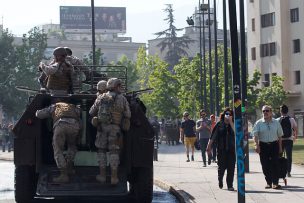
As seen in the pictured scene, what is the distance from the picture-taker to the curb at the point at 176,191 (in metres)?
16.2

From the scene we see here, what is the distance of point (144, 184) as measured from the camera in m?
15.5

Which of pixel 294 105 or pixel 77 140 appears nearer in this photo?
pixel 77 140

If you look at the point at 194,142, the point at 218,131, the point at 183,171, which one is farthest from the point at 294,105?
the point at 218,131

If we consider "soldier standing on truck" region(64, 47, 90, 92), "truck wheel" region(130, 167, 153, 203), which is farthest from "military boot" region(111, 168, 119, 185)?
"soldier standing on truck" region(64, 47, 90, 92)

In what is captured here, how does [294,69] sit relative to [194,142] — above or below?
above

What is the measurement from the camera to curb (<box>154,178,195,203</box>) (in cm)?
1620

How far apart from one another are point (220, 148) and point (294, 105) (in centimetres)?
6225

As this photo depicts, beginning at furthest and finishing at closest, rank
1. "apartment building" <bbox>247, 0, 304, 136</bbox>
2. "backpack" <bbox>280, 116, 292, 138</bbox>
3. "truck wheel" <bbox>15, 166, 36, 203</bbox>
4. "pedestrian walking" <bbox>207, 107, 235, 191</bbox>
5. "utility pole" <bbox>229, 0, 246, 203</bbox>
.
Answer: "apartment building" <bbox>247, 0, 304, 136</bbox>
"backpack" <bbox>280, 116, 292, 138</bbox>
"pedestrian walking" <bbox>207, 107, 235, 191</bbox>
"truck wheel" <bbox>15, 166, 36, 203</bbox>
"utility pole" <bbox>229, 0, 246, 203</bbox>

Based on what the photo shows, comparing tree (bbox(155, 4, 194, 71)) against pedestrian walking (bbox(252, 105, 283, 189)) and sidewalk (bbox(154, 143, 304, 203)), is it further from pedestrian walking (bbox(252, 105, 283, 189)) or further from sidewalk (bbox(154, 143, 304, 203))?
pedestrian walking (bbox(252, 105, 283, 189))

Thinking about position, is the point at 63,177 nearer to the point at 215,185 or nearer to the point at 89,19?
the point at 215,185

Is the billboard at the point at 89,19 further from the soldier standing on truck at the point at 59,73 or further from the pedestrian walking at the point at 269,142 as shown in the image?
the soldier standing on truck at the point at 59,73

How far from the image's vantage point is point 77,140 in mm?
15148

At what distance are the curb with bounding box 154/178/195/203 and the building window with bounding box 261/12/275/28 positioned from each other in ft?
201

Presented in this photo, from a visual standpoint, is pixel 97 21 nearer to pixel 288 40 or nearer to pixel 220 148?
pixel 288 40
